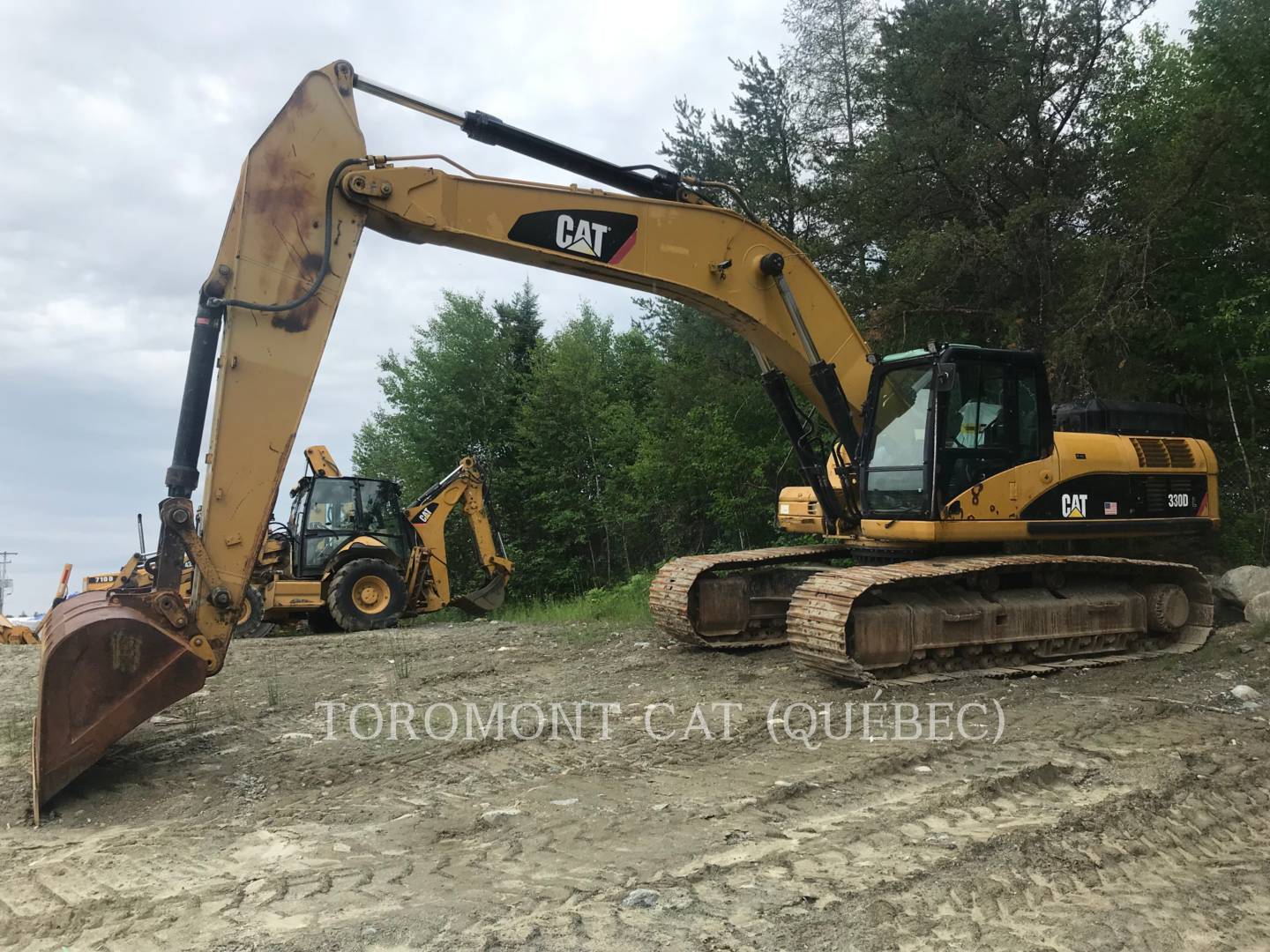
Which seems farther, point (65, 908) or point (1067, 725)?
point (1067, 725)

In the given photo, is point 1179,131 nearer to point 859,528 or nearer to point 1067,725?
point 859,528

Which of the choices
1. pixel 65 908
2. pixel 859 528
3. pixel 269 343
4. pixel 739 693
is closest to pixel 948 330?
pixel 859 528

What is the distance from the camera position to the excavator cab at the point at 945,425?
278 inches

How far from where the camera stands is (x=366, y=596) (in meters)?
12.9

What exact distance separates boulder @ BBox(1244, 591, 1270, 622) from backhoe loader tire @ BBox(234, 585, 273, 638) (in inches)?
424

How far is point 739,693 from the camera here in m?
6.45

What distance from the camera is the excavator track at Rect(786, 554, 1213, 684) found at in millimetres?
6441

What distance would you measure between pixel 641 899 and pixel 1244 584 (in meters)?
8.30

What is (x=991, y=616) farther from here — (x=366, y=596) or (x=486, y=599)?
(x=486, y=599)

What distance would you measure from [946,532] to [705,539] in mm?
14707

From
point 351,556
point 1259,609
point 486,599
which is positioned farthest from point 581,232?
point 486,599

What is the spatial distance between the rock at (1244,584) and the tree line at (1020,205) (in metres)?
2.51

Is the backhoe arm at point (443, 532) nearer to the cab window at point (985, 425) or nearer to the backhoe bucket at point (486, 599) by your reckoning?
the backhoe bucket at point (486, 599)

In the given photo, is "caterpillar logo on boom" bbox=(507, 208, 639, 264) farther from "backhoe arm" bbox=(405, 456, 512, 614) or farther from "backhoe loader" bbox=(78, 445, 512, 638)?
"backhoe arm" bbox=(405, 456, 512, 614)
